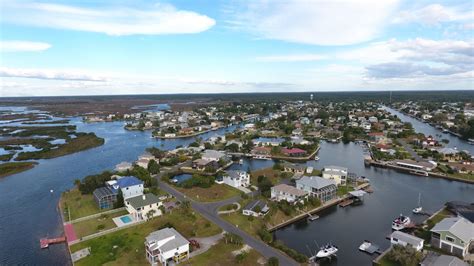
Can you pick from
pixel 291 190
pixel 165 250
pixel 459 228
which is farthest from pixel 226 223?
pixel 459 228

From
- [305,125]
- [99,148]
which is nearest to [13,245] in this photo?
[99,148]

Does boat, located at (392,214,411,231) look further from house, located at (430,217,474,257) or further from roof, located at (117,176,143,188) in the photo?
roof, located at (117,176,143,188)

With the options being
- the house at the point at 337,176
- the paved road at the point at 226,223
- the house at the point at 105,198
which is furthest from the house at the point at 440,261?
the house at the point at 105,198

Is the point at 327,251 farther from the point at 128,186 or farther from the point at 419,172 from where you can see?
the point at 419,172

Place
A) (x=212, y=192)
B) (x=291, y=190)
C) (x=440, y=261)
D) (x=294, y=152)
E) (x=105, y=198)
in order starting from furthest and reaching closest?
(x=294, y=152) < (x=212, y=192) < (x=291, y=190) < (x=105, y=198) < (x=440, y=261)

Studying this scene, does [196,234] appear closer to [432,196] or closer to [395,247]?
[395,247]

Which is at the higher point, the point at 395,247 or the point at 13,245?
the point at 395,247
